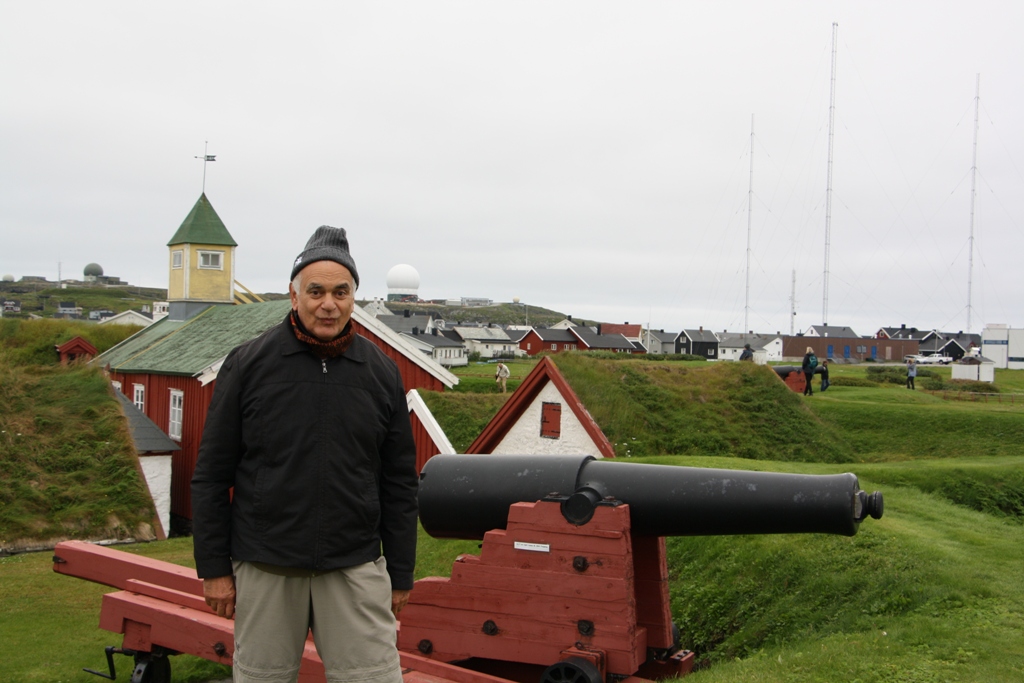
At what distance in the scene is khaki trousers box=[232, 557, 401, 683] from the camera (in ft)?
10.2

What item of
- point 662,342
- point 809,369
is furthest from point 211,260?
point 662,342

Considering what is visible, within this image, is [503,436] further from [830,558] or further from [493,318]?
[493,318]

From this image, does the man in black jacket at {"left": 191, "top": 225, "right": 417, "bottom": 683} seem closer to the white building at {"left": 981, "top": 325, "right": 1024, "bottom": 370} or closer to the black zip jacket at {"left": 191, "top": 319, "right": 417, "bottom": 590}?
the black zip jacket at {"left": 191, "top": 319, "right": 417, "bottom": 590}

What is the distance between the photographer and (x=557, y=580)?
4.57 m

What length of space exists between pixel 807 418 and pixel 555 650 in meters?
14.1

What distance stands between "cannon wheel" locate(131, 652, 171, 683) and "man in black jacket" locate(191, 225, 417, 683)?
2.67 m

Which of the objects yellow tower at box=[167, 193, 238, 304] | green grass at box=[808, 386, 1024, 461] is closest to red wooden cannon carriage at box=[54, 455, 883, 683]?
green grass at box=[808, 386, 1024, 461]

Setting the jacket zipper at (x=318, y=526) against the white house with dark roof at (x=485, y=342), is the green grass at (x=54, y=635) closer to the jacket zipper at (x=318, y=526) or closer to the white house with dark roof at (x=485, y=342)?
the jacket zipper at (x=318, y=526)

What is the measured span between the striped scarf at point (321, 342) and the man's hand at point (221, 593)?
869 mm

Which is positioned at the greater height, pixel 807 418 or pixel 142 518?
pixel 807 418

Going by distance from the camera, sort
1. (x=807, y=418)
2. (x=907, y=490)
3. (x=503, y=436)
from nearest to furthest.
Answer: (x=907, y=490) < (x=503, y=436) < (x=807, y=418)

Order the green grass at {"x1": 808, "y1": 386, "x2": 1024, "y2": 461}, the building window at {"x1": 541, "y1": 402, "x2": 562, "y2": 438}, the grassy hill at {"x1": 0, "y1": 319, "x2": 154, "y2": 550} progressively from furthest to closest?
1. the green grass at {"x1": 808, "y1": 386, "x2": 1024, "y2": 461}
2. the grassy hill at {"x1": 0, "y1": 319, "x2": 154, "y2": 550}
3. the building window at {"x1": 541, "y1": 402, "x2": 562, "y2": 438}

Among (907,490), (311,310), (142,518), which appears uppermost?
(311,310)

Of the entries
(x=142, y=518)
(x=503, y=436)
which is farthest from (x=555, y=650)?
(x=142, y=518)
